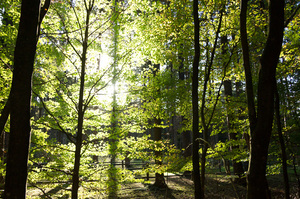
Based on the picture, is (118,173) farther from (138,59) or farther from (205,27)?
(205,27)

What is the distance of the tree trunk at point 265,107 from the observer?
2.24 metres

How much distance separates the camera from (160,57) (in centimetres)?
566

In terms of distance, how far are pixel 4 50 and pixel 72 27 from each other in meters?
1.87

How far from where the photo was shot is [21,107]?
7.44ft

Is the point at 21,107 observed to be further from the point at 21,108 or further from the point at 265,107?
the point at 265,107

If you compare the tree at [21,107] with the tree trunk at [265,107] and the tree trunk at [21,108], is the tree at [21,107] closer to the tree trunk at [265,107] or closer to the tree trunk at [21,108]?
the tree trunk at [21,108]

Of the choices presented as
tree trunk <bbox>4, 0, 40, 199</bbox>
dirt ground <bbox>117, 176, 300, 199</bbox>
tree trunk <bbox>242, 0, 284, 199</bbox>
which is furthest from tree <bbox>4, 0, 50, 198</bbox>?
dirt ground <bbox>117, 176, 300, 199</bbox>

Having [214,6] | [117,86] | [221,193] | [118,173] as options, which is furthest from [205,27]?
[221,193]

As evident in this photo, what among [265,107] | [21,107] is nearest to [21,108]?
[21,107]

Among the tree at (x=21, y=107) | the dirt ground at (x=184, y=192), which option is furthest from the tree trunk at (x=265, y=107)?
the dirt ground at (x=184, y=192)

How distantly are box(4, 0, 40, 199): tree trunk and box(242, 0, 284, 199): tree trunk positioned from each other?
2774mm

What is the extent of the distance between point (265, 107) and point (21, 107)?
116 inches

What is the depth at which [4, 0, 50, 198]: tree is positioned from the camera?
2205mm

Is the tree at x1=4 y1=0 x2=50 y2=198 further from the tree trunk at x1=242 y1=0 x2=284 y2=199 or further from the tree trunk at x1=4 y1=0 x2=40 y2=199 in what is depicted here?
the tree trunk at x1=242 y1=0 x2=284 y2=199
